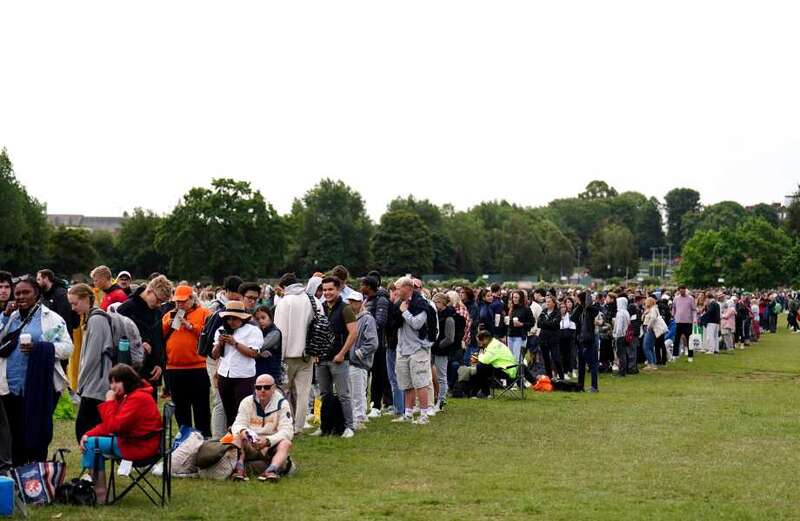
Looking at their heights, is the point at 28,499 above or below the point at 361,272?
below

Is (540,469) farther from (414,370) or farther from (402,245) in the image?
(402,245)

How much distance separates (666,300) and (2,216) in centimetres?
6967

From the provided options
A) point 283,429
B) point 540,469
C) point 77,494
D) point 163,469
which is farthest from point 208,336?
point 540,469

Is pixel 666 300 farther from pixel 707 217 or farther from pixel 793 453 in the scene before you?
pixel 707 217

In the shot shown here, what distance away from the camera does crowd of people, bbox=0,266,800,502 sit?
8.95 metres

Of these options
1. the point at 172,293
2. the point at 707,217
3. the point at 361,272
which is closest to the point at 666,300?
the point at 172,293

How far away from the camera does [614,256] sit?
16312cm

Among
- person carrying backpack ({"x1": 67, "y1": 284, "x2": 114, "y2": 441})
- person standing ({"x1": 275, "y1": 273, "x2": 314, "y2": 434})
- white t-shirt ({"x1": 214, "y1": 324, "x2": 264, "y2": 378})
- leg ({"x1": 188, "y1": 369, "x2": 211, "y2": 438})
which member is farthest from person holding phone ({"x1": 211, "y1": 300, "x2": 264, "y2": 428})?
person carrying backpack ({"x1": 67, "y1": 284, "x2": 114, "y2": 441})

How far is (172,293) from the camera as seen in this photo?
12.1 m

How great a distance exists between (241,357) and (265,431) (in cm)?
105

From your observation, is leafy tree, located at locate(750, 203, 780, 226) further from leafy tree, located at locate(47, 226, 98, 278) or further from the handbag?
the handbag

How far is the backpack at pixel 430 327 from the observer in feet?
47.3

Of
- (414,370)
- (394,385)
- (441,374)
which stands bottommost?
(394,385)

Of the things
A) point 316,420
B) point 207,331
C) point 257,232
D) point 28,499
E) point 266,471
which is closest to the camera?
point 28,499
